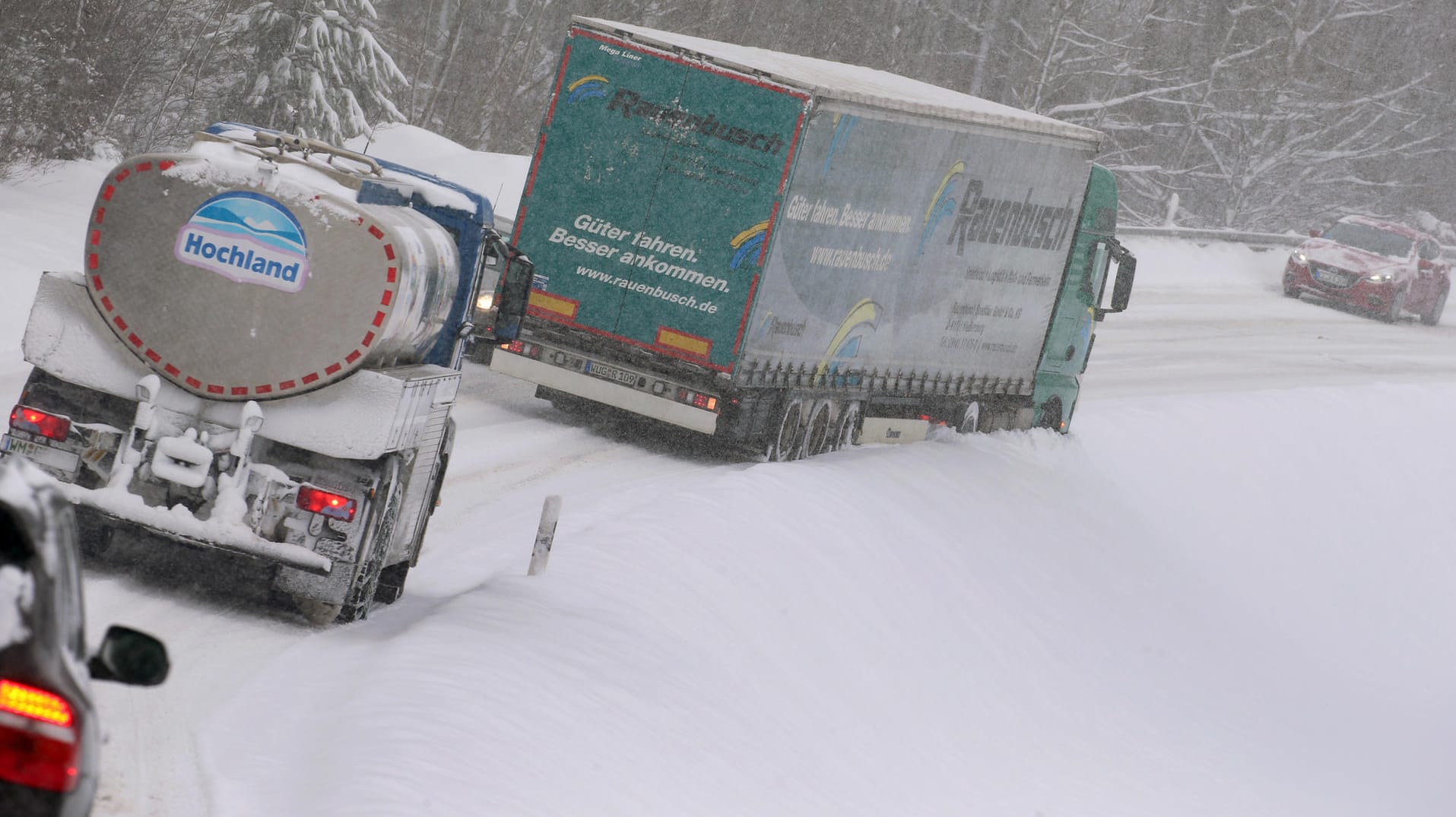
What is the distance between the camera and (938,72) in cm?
4441

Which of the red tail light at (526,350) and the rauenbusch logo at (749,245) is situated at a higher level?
the rauenbusch logo at (749,245)

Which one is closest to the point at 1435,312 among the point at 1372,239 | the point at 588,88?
the point at 1372,239

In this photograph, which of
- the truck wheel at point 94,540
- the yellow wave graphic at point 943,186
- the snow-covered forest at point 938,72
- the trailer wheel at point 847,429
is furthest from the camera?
the snow-covered forest at point 938,72

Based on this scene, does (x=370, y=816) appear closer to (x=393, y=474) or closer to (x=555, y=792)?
(x=555, y=792)

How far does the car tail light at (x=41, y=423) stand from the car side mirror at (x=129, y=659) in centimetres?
515

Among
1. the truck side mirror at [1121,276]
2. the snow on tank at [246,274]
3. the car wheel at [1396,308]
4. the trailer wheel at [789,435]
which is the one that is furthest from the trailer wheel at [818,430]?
the car wheel at [1396,308]

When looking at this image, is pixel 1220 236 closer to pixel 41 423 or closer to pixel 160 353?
pixel 160 353

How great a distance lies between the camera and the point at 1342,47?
50.7m

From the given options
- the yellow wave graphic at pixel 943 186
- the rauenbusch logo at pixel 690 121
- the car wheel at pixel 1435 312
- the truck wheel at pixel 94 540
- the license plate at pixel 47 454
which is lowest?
the truck wheel at pixel 94 540

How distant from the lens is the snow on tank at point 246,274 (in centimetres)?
805

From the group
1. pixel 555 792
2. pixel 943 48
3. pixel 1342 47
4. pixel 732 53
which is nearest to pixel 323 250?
pixel 555 792

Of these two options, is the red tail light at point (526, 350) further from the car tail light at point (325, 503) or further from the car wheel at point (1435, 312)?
the car wheel at point (1435, 312)

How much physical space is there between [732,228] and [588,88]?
5.93 feet

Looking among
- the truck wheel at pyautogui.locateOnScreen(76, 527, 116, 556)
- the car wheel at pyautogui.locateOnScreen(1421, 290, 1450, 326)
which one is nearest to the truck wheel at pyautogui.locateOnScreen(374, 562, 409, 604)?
the truck wheel at pyautogui.locateOnScreen(76, 527, 116, 556)
